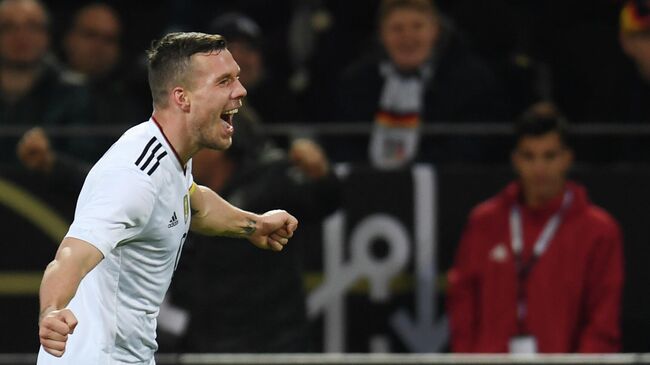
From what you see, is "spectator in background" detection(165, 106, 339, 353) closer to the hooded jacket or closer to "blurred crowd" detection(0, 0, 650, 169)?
the hooded jacket

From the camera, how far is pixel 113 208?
4258mm

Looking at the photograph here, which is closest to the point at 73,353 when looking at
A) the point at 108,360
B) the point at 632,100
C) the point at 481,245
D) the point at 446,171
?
the point at 108,360

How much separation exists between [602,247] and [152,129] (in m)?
3.69

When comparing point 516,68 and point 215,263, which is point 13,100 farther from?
point 516,68

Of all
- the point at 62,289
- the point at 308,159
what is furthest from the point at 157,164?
the point at 308,159

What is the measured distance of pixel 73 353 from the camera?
14.8 ft

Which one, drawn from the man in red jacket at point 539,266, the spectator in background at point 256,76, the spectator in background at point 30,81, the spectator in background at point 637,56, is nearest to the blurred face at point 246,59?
the spectator in background at point 256,76

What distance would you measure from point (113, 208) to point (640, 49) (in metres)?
4.69

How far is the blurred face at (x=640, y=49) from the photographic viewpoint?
8.18 meters

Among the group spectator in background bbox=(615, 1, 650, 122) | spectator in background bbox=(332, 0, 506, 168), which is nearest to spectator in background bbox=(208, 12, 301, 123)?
spectator in background bbox=(332, 0, 506, 168)

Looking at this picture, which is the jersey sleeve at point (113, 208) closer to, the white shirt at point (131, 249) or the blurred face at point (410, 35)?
the white shirt at point (131, 249)

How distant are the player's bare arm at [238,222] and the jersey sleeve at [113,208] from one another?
62cm

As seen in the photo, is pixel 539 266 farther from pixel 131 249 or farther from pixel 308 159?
pixel 131 249

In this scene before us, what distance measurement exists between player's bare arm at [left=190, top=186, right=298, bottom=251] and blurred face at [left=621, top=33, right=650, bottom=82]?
12.3 feet
